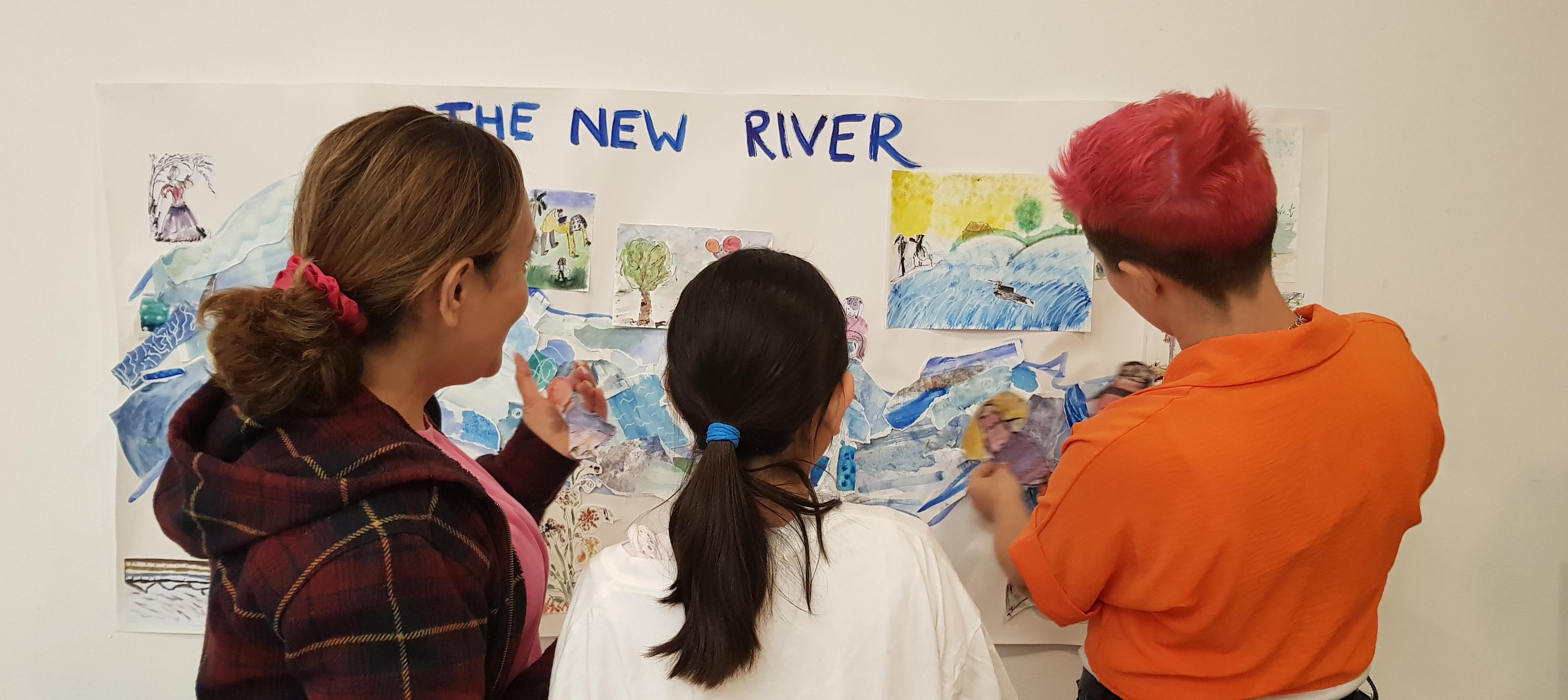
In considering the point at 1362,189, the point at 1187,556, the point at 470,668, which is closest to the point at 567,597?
the point at 470,668

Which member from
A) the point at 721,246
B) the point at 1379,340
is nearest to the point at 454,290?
the point at 721,246

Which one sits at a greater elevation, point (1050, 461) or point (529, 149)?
point (529, 149)

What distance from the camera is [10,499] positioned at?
1252 millimetres

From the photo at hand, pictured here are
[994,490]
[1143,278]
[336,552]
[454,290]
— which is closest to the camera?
[336,552]

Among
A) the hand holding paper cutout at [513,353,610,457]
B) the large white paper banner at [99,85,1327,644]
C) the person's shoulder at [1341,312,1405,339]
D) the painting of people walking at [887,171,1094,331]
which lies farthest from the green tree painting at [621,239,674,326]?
the person's shoulder at [1341,312,1405,339]

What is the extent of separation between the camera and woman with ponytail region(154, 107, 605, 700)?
0.64m

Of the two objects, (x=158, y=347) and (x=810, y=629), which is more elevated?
(x=158, y=347)

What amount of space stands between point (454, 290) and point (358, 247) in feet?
0.27

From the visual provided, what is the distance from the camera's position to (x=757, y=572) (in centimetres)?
71

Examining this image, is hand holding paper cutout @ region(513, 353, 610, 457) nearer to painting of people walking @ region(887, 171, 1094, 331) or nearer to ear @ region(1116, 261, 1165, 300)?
painting of people walking @ region(887, 171, 1094, 331)

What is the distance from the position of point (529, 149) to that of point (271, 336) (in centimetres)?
57

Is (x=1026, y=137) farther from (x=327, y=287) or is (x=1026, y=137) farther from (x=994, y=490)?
(x=327, y=287)

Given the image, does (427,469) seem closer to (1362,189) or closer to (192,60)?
(192,60)

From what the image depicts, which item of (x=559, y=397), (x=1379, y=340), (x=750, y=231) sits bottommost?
(x=559, y=397)
